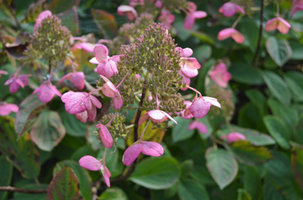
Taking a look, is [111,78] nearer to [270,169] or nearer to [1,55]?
[1,55]

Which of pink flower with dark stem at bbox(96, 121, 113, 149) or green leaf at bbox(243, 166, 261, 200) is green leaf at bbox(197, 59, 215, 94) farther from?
pink flower with dark stem at bbox(96, 121, 113, 149)

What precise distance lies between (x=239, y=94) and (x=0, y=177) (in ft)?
3.64

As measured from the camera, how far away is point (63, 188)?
638 mm

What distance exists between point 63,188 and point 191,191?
46cm

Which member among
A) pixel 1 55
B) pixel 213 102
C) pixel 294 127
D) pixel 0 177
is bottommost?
pixel 0 177

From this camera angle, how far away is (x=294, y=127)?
1061 mm

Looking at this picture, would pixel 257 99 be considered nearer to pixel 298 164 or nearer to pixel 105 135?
pixel 298 164

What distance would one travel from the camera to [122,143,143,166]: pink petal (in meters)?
0.44

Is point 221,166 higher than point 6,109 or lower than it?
lower

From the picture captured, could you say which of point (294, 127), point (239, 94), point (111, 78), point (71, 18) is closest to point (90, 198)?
point (111, 78)

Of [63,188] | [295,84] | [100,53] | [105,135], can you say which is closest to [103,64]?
[100,53]

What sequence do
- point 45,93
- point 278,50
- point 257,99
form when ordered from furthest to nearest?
point 257,99 → point 278,50 → point 45,93

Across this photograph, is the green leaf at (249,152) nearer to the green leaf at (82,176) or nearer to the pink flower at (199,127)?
the pink flower at (199,127)

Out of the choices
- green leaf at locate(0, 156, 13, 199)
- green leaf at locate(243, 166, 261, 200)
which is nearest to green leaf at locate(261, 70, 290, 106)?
green leaf at locate(243, 166, 261, 200)
